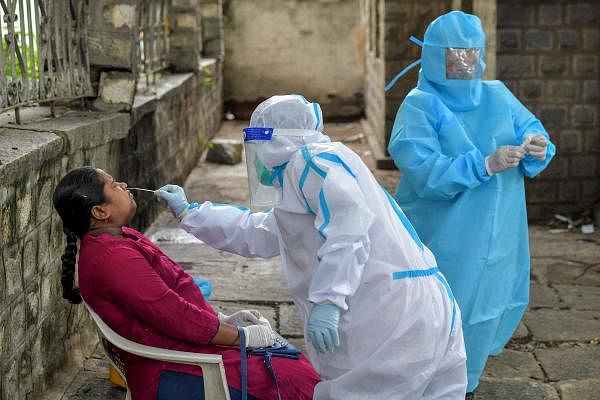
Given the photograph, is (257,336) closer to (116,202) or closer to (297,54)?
(116,202)

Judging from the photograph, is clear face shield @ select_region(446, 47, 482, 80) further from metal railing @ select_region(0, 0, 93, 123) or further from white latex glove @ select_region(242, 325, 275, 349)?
metal railing @ select_region(0, 0, 93, 123)

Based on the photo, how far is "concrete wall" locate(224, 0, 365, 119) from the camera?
48.4ft

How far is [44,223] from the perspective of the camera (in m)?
4.07

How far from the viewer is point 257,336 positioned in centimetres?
321

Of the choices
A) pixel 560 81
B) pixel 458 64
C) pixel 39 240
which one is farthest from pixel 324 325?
pixel 560 81

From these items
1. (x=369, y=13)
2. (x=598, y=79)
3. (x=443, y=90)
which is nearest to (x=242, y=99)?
(x=369, y=13)

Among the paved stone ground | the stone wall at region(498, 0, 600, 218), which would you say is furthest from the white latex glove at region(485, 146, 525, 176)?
the stone wall at region(498, 0, 600, 218)

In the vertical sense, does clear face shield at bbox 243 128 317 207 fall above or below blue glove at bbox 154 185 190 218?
above

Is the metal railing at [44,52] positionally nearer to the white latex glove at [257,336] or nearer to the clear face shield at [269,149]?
the clear face shield at [269,149]

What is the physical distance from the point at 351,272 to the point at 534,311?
3.05 metres

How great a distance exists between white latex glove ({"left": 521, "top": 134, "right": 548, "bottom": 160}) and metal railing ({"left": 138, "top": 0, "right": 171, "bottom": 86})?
14.0 feet

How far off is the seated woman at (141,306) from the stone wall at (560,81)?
5057mm

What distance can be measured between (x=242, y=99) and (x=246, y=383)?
1197 centimetres

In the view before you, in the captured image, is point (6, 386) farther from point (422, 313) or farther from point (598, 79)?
point (598, 79)
